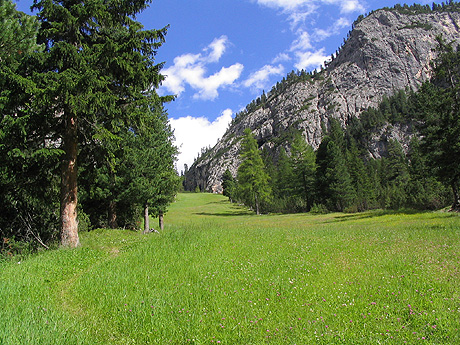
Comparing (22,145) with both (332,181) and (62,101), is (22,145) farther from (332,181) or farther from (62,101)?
(332,181)

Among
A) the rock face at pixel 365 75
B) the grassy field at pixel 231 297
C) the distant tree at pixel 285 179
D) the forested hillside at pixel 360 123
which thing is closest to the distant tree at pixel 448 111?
the forested hillside at pixel 360 123

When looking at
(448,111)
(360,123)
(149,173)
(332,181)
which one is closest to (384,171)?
(332,181)

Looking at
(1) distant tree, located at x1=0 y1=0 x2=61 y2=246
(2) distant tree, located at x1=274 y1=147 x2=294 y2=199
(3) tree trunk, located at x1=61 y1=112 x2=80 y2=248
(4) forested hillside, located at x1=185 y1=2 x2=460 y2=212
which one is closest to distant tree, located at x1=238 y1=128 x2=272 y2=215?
(4) forested hillside, located at x1=185 y1=2 x2=460 y2=212

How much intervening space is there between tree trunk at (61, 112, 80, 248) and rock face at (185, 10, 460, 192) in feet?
469

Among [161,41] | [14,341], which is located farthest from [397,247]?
[161,41]

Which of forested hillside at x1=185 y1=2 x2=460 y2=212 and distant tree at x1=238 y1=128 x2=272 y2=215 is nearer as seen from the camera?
forested hillside at x1=185 y1=2 x2=460 y2=212

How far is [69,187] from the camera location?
10898 mm

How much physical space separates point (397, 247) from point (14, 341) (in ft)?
36.7

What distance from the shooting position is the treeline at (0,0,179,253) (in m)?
9.38

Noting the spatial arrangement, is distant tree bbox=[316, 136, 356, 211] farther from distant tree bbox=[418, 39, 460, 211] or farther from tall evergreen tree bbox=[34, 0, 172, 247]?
tall evergreen tree bbox=[34, 0, 172, 247]

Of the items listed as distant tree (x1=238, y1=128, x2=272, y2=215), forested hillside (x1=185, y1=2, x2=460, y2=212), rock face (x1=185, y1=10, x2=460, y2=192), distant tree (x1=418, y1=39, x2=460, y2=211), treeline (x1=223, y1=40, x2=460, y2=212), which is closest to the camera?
distant tree (x1=418, y1=39, x2=460, y2=211)

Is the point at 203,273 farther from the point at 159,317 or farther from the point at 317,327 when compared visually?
the point at 317,327

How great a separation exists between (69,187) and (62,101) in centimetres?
331

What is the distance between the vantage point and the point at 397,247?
33.7 ft
